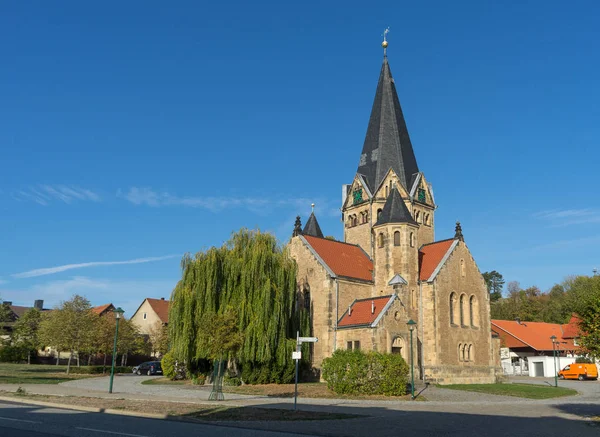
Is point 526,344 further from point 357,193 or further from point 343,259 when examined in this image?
point 343,259

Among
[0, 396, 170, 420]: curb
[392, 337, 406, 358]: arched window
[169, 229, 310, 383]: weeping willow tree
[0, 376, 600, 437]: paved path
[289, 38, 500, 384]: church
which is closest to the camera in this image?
[0, 376, 600, 437]: paved path

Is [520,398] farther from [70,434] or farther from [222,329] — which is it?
[70,434]

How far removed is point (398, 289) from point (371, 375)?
1215 centimetres

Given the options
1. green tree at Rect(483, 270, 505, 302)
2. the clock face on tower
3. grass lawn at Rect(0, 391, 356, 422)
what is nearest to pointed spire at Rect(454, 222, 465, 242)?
the clock face on tower

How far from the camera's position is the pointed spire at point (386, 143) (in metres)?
47.2

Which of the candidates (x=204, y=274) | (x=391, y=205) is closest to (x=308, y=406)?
(x=204, y=274)

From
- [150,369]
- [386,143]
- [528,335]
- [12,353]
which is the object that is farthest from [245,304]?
[12,353]

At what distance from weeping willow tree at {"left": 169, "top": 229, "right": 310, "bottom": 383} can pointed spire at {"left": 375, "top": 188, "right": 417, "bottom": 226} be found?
11778mm

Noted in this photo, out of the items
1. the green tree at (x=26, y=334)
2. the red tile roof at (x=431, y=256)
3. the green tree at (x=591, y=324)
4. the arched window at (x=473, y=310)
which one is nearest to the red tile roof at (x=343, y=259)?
the red tile roof at (x=431, y=256)

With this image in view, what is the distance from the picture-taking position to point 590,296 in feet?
54.2

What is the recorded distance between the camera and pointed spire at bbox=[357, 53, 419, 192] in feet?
155

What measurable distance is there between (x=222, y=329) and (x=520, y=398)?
16105 mm

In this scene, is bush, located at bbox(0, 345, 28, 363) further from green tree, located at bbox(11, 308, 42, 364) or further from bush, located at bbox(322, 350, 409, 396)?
bush, located at bbox(322, 350, 409, 396)

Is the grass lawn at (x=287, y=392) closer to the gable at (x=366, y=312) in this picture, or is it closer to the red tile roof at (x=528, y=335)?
the gable at (x=366, y=312)
